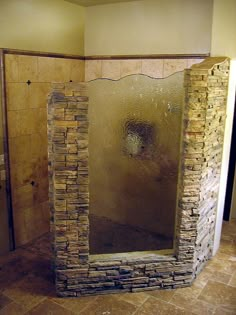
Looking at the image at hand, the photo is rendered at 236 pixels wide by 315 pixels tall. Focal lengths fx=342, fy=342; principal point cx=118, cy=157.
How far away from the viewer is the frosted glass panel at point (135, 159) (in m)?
3.44

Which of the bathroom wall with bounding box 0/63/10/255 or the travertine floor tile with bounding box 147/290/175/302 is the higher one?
the bathroom wall with bounding box 0/63/10/255

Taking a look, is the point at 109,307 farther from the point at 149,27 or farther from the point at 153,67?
the point at 149,27

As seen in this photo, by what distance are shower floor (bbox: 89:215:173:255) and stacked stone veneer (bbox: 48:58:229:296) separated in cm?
14

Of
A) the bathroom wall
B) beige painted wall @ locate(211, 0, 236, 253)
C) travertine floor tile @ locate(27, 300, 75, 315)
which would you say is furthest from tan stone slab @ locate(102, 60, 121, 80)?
travertine floor tile @ locate(27, 300, 75, 315)

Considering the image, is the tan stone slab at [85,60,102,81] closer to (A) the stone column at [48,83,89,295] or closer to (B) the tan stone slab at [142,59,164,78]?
(B) the tan stone slab at [142,59,164,78]

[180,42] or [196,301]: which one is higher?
[180,42]

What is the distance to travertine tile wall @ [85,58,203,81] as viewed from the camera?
3.82 m

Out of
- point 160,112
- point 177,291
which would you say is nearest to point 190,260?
point 177,291

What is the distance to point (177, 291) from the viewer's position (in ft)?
10.5

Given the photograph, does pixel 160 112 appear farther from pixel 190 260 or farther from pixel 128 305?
pixel 128 305

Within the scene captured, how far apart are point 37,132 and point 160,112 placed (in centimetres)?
142

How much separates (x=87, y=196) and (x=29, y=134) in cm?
134

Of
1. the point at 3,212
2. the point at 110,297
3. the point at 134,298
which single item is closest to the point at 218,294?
the point at 134,298

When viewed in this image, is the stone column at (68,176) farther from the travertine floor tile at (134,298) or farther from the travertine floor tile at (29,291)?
the travertine floor tile at (134,298)
